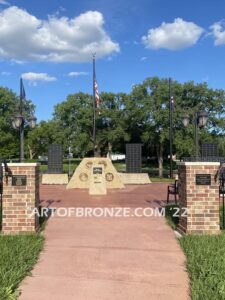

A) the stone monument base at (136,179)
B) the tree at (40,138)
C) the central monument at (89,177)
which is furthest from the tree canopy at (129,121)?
the central monument at (89,177)

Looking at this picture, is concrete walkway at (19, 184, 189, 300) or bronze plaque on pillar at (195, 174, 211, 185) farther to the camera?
bronze plaque on pillar at (195, 174, 211, 185)

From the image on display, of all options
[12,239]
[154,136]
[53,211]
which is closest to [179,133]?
[154,136]

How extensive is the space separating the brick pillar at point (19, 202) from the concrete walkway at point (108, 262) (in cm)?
47

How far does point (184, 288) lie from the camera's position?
459 centimetres

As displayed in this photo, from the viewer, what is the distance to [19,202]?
280 inches

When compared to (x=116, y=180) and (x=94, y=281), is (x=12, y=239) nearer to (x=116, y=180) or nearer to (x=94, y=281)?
(x=94, y=281)

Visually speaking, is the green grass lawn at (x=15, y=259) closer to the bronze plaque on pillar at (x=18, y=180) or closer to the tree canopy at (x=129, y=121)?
the bronze plaque on pillar at (x=18, y=180)

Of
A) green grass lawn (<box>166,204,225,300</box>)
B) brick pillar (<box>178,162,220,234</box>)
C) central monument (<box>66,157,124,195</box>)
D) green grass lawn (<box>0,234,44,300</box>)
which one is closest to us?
green grass lawn (<box>166,204,225,300</box>)

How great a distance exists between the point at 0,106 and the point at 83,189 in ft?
132

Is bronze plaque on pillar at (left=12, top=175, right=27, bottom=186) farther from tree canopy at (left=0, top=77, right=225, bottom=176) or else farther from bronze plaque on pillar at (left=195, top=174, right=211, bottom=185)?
tree canopy at (left=0, top=77, right=225, bottom=176)

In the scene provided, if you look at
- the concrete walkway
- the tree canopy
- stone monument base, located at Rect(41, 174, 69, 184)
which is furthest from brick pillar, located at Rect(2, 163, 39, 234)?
the tree canopy

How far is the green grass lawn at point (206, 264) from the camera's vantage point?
4273 mm

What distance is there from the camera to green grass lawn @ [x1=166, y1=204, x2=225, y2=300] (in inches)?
168

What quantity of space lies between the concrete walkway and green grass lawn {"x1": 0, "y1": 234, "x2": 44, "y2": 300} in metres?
0.11
